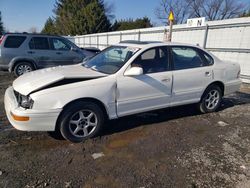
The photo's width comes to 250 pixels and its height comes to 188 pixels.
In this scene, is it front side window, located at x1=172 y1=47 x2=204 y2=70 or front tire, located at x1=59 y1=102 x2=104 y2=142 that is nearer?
front tire, located at x1=59 y1=102 x2=104 y2=142

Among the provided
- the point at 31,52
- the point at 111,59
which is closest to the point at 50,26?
the point at 31,52

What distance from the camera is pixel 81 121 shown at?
11.2 feet

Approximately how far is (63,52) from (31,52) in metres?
1.24

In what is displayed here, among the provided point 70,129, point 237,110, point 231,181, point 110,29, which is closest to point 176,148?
point 231,181

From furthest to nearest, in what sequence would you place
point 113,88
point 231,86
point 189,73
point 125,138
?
point 231,86, point 189,73, point 125,138, point 113,88

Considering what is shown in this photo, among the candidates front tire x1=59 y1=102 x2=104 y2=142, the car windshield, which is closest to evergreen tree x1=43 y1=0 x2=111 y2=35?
the car windshield

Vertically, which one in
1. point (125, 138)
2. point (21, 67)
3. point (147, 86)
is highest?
point (147, 86)

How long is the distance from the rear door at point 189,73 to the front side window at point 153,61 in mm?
207

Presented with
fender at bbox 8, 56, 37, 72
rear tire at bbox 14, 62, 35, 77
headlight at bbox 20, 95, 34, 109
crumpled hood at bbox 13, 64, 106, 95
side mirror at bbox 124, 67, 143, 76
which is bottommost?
rear tire at bbox 14, 62, 35, 77

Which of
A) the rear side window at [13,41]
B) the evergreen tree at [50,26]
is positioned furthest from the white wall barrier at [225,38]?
the evergreen tree at [50,26]

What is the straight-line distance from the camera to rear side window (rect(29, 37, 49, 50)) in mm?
8211

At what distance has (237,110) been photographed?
5.23 m

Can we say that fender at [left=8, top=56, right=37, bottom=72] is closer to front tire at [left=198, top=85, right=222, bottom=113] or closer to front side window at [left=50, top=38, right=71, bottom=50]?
front side window at [left=50, top=38, right=71, bottom=50]

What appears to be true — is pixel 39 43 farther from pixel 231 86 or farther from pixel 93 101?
pixel 231 86
